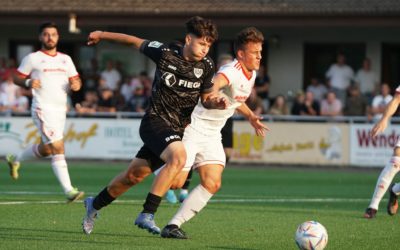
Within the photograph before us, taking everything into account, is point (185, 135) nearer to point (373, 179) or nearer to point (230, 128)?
point (230, 128)

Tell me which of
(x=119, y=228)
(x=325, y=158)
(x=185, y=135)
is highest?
(x=185, y=135)

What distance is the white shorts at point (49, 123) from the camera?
13953 millimetres

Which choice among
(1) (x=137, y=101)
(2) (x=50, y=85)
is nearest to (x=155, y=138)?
(2) (x=50, y=85)

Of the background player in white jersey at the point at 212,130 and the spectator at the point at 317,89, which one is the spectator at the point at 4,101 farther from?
the background player in white jersey at the point at 212,130

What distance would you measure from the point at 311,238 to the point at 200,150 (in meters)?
1.93

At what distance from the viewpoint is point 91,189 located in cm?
1658

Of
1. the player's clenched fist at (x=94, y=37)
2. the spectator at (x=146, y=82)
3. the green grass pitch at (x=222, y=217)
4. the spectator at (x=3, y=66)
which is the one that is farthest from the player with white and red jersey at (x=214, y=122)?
the spectator at (x=3, y=66)

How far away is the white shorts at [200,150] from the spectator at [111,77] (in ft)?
58.3

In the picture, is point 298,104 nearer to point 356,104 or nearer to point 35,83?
point 356,104

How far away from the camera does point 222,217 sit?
1216 centimetres

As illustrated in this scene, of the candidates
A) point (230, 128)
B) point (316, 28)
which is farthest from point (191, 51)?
point (316, 28)

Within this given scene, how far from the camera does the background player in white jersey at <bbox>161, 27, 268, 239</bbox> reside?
33.4 ft

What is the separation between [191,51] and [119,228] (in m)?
2.24

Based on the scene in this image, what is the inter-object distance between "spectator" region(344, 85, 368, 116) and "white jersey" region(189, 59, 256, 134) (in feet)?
48.5
